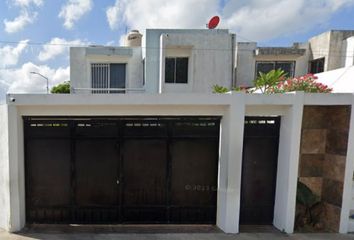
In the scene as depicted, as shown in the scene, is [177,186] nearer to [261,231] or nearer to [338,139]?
[261,231]

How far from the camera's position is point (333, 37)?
11.0 meters

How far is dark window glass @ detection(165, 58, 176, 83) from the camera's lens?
34.0 feet

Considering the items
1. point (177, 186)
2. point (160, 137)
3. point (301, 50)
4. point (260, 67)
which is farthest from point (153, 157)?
point (301, 50)

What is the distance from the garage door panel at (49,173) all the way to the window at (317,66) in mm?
12319

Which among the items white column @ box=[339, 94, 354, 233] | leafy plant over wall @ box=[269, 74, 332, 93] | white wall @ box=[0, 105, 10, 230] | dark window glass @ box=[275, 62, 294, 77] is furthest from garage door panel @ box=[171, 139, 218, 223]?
dark window glass @ box=[275, 62, 294, 77]

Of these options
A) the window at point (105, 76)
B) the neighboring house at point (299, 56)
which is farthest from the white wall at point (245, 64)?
the window at point (105, 76)

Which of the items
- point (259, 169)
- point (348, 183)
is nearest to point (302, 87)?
point (259, 169)

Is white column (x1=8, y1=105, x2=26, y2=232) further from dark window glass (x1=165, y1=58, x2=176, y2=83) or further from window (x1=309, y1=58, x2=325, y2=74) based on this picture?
window (x1=309, y1=58, x2=325, y2=74)

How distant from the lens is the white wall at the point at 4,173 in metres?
4.48

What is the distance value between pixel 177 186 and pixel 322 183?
137 inches

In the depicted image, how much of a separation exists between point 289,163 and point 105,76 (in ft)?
30.8

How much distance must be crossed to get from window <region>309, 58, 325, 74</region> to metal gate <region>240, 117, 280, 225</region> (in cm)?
863

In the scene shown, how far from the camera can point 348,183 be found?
189 inches

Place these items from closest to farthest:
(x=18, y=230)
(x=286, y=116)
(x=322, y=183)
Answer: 1. (x=18, y=230)
2. (x=286, y=116)
3. (x=322, y=183)
